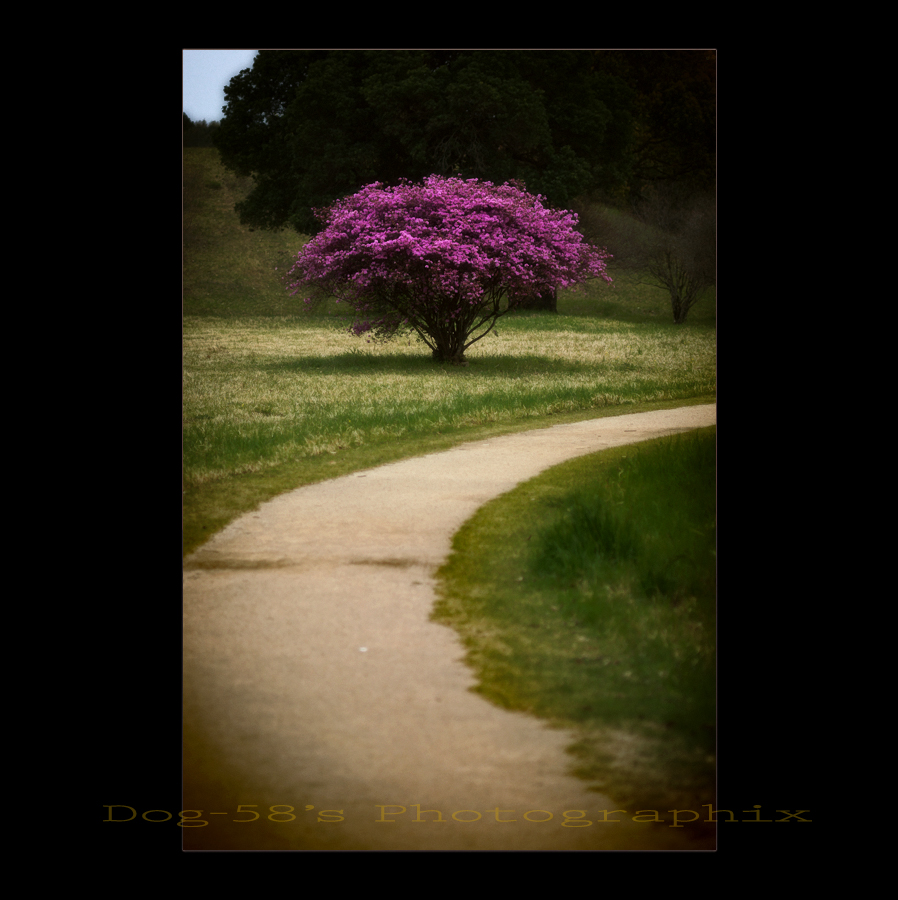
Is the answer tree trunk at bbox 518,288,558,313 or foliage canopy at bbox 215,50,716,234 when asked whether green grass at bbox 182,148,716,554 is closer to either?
tree trunk at bbox 518,288,558,313

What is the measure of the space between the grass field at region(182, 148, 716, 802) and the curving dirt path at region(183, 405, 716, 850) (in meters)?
0.14

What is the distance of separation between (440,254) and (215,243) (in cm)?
706

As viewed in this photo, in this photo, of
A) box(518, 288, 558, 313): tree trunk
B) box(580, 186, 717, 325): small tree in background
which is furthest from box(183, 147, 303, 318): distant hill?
box(518, 288, 558, 313): tree trunk

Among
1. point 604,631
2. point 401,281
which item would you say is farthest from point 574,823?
point 401,281

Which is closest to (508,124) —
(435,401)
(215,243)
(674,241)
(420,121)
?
(420,121)

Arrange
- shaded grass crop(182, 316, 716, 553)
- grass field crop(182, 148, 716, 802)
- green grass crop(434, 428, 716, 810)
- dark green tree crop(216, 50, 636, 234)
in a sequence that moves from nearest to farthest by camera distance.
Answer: green grass crop(434, 428, 716, 810), grass field crop(182, 148, 716, 802), dark green tree crop(216, 50, 636, 234), shaded grass crop(182, 316, 716, 553)

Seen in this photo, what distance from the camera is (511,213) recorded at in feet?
35.9

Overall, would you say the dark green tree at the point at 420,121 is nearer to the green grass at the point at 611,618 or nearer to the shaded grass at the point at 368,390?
the shaded grass at the point at 368,390

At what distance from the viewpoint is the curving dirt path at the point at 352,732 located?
2.59 meters

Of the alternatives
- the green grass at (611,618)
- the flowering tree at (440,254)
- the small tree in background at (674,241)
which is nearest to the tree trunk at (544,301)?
the flowering tree at (440,254)

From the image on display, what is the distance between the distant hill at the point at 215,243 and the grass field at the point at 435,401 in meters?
0.01

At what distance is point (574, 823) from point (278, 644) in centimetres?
125

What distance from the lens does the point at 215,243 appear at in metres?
4.55

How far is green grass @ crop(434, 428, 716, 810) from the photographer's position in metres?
2.80
